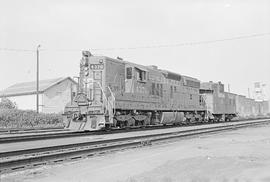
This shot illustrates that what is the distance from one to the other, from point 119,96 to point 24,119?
14.2m

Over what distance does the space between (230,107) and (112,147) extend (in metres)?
25.7

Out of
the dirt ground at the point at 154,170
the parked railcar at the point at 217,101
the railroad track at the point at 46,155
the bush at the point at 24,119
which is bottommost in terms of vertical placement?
the dirt ground at the point at 154,170

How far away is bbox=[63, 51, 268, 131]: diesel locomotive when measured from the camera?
16094mm

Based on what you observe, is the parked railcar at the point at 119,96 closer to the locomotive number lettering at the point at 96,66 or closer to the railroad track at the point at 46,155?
the locomotive number lettering at the point at 96,66

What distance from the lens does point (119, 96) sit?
16.9 meters

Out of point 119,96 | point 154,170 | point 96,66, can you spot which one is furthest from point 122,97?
point 154,170

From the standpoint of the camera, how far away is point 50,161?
771cm

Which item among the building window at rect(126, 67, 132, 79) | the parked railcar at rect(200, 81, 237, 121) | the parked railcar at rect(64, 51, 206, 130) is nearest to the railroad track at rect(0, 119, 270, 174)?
the parked railcar at rect(64, 51, 206, 130)

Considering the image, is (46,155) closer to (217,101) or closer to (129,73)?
(129,73)

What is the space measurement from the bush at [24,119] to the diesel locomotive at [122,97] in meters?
10.4

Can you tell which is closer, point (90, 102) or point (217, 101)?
point (90, 102)

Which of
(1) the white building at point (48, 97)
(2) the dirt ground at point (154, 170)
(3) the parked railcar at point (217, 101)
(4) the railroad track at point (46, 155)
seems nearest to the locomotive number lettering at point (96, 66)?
(4) the railroad track at point (46, 155)

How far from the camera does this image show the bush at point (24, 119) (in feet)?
88.3

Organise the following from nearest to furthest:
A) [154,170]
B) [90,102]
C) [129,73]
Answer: [154,170] → [90,102] → [129,73]
